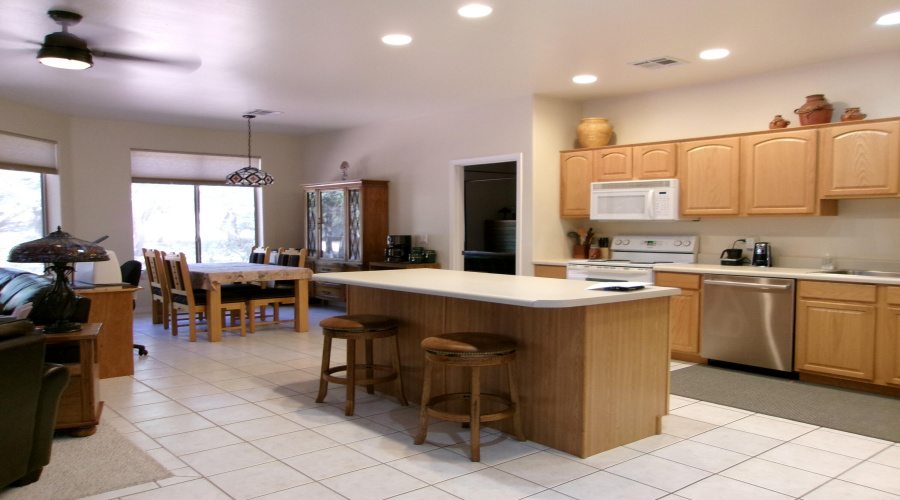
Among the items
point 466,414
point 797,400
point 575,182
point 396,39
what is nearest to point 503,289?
point 466,414

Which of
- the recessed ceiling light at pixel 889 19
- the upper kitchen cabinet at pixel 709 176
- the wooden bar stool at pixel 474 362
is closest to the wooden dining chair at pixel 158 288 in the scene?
the wooden bar stool at pixel 474 362

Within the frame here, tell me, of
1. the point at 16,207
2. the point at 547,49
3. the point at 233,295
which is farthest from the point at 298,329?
the point at 547,49

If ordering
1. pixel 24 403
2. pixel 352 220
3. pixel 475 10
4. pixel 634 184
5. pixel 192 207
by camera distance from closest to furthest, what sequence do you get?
1. pixel 24 403
2. pixel 475 10
3. pixel 634 184
4. pixel 352 220
5. pixel 192 207

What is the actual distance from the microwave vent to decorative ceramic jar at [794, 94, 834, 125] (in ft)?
3.69

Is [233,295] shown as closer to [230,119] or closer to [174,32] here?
[230,119]

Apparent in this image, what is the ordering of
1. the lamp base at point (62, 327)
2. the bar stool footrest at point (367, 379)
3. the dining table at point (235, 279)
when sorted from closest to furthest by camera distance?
the lamp base at point (62, 327) < the bar stool footrest at point (367, 379) < the dining table at point (235, 279)

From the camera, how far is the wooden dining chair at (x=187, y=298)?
603 centimetres

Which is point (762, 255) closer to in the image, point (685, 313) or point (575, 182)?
point (685, 313)

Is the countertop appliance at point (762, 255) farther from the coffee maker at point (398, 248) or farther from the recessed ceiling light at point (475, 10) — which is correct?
the coffee maker at point (398, 248)

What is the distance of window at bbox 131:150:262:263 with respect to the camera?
806 cm

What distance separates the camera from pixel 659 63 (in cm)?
478

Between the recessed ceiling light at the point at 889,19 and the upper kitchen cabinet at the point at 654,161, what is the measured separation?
5.89ft

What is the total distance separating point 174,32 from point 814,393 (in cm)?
486

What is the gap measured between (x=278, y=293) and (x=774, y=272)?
466 cm
